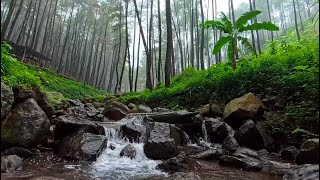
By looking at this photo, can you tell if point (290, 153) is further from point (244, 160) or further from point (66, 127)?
point (66, 127)

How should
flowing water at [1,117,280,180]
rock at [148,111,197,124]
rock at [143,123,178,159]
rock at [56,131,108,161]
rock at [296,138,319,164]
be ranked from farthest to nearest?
rock at [148,111,197,124], rock at [143,123,178,159], rock at [56,131,108,161], rock at [296,138,319,164], flowing water at [1,117,280,180]

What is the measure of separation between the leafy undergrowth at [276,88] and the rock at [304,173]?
2.22 meters

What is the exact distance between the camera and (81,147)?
6203 millimetres

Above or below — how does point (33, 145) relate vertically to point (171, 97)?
below

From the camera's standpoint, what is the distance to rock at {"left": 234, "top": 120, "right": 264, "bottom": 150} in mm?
7406

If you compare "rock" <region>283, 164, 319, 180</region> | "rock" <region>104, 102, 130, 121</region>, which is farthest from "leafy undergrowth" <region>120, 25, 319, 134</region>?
"rock" <region>104, 102, 130, 121</region>

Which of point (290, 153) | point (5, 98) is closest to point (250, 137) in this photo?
point (290, 153)

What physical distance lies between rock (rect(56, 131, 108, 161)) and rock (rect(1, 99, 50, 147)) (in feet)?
2.03

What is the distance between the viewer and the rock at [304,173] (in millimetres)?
4406

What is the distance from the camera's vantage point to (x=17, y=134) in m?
5.68

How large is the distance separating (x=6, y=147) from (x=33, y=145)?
2.13 feet

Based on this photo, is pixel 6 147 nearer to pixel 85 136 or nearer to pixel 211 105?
pixel 85 136

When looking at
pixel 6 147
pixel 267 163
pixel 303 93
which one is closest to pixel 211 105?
pixel 303 93

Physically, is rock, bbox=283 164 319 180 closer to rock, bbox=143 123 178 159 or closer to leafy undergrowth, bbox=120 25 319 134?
leafy undergrowth, bbox=120 25 319 134
